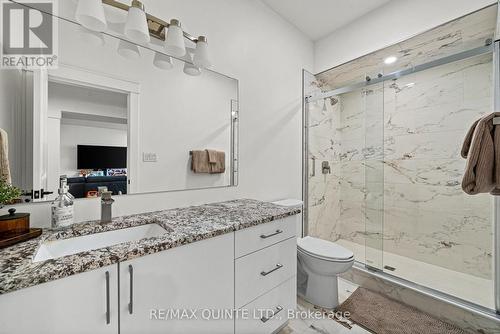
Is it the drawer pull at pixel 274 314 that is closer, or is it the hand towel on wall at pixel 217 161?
the drawer pull at pixel 274 314

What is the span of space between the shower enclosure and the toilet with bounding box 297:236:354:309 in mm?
565

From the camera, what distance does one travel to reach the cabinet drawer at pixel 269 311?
1.21 meters

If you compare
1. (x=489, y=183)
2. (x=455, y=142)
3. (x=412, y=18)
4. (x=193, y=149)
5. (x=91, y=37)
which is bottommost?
(x=489, y=183)

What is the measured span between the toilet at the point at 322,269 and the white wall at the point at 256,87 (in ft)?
1.99

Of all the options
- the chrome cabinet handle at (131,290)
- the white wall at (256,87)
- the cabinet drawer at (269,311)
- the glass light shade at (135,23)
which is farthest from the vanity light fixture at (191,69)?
the cabinet drawer at (269,311)

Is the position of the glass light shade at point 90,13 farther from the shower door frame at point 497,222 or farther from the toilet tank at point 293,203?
the shower door frame at point 497,222

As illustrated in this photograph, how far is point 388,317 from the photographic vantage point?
164cm

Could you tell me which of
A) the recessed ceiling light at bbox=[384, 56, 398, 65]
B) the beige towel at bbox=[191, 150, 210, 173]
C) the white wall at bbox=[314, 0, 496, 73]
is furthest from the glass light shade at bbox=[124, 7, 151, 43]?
the recessed ceiling light at bbox=[384, 56, 398, 65]

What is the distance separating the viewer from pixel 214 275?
1.06 m

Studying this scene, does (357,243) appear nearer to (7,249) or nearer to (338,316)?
(338,316)

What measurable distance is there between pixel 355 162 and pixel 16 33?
126 inches

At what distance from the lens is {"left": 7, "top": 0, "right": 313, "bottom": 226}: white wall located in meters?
1.53

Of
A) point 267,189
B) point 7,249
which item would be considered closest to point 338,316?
point 267,189

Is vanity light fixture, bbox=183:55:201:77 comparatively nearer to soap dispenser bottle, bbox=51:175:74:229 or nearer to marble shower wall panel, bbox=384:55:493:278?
soap dispenser bottle, bbox=51:175:74:229
